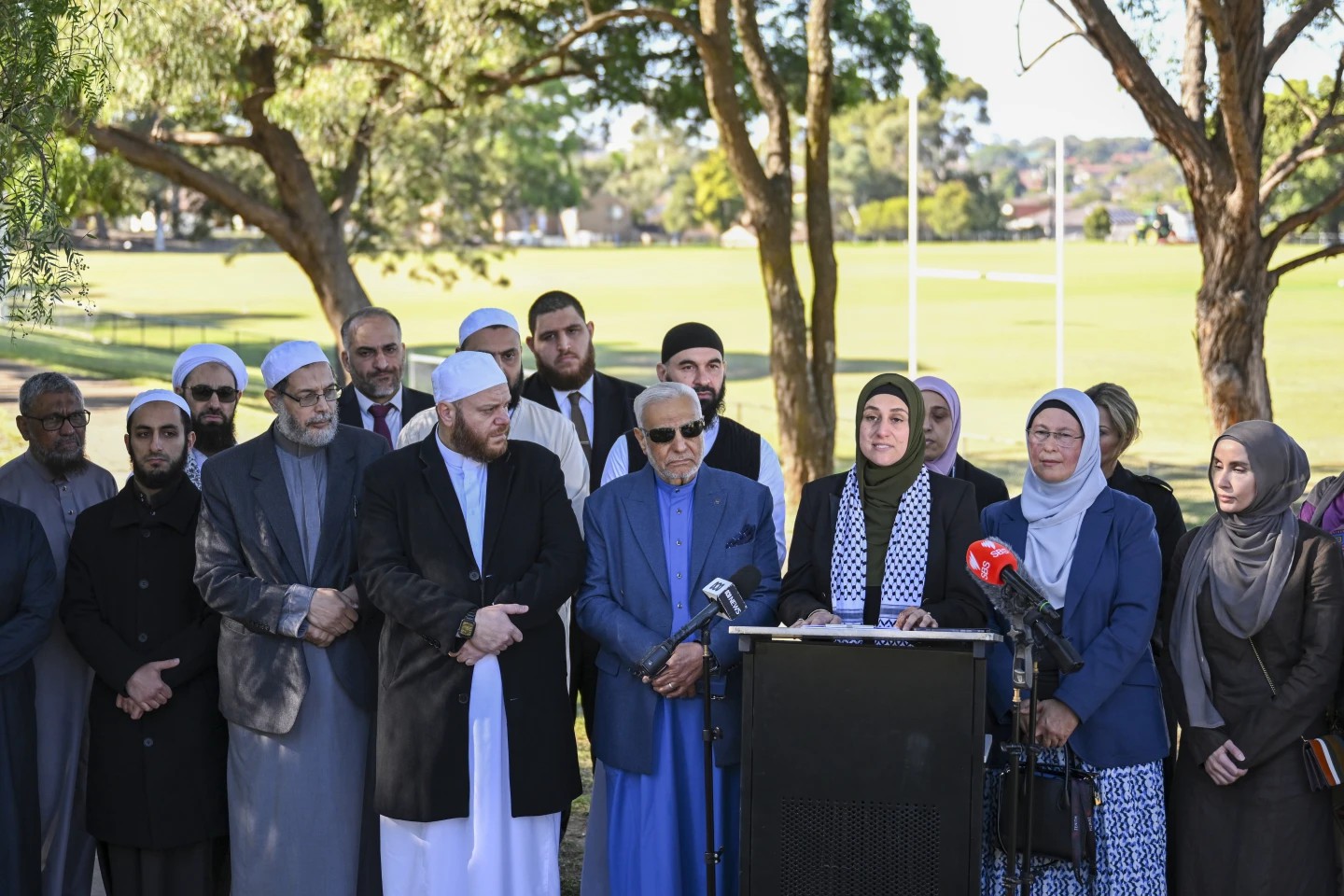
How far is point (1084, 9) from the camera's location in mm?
9984

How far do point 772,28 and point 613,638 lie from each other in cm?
1222

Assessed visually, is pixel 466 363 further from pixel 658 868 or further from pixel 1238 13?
pixel 1238 13

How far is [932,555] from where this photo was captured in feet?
17.1

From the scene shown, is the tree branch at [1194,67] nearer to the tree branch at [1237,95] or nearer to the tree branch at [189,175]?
the tree branch at [1237,95]

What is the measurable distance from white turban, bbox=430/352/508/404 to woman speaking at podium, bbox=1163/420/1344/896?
256cm

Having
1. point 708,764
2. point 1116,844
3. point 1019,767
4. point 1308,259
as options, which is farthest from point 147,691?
point 1308,259

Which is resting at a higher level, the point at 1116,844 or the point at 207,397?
the point at 207,397

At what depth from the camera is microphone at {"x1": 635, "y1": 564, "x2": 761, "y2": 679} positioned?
4605 millimetres

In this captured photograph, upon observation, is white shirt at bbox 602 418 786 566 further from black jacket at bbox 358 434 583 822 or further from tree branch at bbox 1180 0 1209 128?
tree branch at bbox 1180 0 1209 128

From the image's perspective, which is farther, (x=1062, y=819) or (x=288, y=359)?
(x=288, y=359)

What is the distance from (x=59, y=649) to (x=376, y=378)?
174 cm

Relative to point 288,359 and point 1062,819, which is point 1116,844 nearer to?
point 1062,819

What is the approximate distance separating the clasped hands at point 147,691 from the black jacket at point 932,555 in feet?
7.44

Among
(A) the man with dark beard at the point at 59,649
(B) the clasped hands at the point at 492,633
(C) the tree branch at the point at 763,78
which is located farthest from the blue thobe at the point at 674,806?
(C) the tree branch at the point at 763,78
